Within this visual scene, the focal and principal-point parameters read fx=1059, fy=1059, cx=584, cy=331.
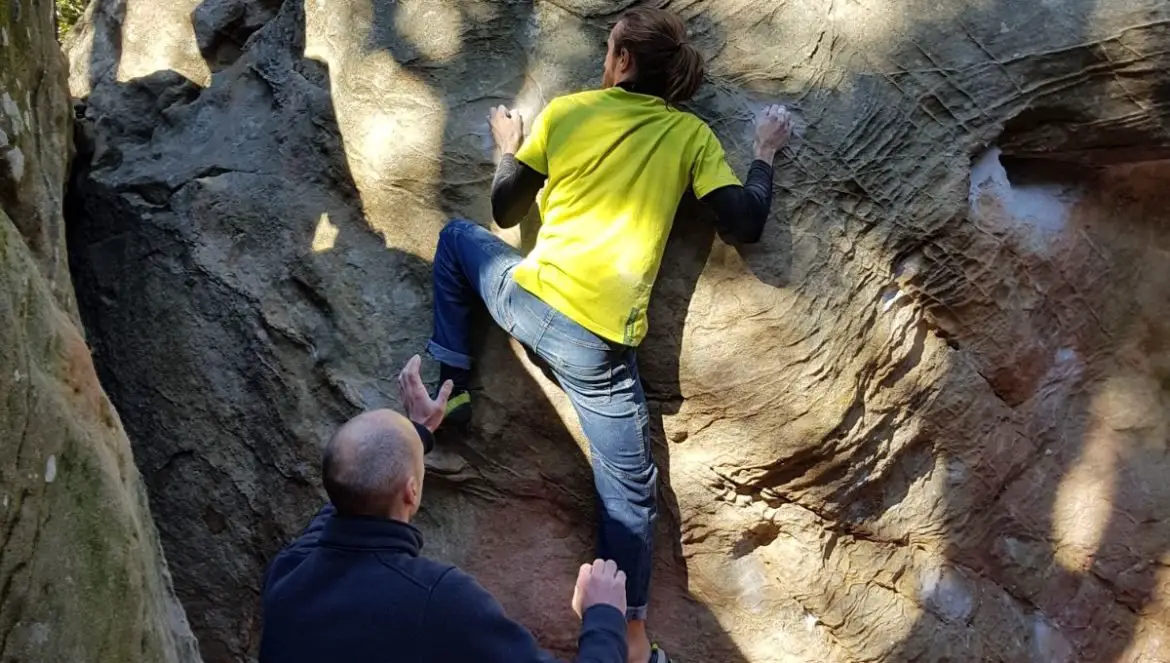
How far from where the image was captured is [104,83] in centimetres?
455

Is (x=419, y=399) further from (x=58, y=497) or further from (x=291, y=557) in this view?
(x=58, y=497)

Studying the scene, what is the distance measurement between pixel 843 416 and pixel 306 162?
2.08 m

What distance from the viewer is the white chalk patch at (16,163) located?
2.56 m

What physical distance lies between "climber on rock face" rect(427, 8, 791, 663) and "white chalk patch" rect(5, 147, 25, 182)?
4.01 feet

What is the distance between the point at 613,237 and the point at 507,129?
60 cm

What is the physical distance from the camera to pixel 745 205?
10.2 feet

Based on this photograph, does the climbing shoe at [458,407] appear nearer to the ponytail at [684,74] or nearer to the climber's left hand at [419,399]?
the climber's left hand at [419,399]

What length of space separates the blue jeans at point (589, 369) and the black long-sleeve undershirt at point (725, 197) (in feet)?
0.48

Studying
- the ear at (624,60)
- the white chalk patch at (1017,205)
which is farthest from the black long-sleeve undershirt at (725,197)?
the white chalk patch at (1017,205)

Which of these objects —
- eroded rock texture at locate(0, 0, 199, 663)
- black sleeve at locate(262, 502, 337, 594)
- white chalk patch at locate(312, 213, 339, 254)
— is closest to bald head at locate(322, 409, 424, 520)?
black sleeve at locate(262, 502, 337, 594)

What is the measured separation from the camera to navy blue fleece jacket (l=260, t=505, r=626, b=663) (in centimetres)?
217

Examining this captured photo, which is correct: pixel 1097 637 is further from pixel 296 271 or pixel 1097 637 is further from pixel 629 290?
pixel 296 271

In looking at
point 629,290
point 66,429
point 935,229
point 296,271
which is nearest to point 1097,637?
point 935,229

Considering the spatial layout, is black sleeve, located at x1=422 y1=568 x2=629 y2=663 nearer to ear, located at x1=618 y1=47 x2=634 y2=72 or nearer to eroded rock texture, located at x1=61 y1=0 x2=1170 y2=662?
eroded rock texture, located at x1=61 y1=0 x2=1170 y2=662
